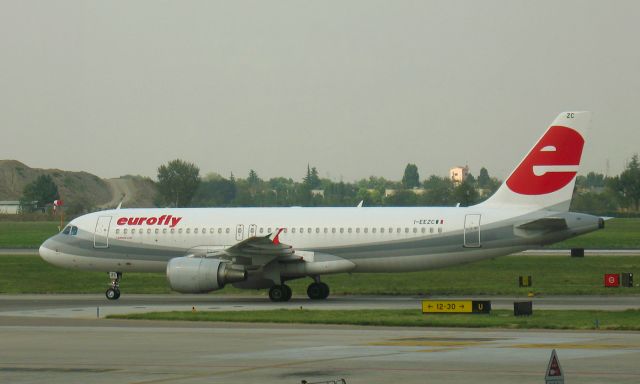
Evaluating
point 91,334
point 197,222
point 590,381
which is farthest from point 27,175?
point 590,381

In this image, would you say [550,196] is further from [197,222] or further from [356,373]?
[356,373]

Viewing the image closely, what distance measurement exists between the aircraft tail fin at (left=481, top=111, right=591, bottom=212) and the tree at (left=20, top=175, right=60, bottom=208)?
11650 cm

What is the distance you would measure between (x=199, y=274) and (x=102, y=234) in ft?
20.8

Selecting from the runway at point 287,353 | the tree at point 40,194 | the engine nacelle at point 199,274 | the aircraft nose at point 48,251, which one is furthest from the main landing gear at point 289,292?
the tree at point 40,194

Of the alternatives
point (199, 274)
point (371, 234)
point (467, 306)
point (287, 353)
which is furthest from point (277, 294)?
point (287, 353)

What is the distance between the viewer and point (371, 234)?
3919 cm

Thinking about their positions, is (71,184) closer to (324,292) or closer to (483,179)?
(483,179)

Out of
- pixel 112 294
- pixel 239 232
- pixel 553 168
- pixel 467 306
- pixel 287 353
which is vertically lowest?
pixel 287 353

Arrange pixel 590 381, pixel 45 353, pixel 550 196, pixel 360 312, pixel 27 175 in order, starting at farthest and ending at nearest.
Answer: pixel 27 175
pixel 550 196
pixel 360 312
pixel 45 353
pixel 590 381

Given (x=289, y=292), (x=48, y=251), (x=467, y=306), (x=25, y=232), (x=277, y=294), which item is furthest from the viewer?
(x=25, y=232)

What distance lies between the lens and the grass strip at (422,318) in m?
28.0

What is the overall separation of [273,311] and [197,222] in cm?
888

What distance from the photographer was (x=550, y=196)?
→ 38.5m

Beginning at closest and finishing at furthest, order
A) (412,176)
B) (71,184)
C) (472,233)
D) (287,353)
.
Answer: (287,353) < (472,233) < (412,176) < (71,184)
